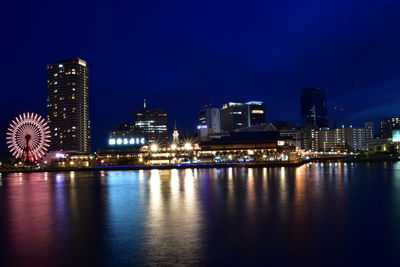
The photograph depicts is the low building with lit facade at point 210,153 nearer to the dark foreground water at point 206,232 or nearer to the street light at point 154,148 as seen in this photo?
the street light at point 154,148

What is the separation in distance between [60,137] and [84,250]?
166722 mm

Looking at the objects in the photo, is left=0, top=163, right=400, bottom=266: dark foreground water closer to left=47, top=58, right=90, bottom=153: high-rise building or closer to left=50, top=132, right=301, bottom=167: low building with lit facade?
left=50, top=132, right=301, bottom=167: low building with lit facade

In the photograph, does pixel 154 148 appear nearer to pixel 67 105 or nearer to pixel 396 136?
pixel 67 105

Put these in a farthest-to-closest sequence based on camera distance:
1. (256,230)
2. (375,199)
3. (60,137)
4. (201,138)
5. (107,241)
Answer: (60,137) < (201,138) < (375,199) < (256,230) < (107,241)

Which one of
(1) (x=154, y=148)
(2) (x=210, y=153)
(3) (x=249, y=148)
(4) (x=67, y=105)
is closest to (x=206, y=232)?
(3) (x=249, y=148)

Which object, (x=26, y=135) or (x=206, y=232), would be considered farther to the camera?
(x=26, y=135)

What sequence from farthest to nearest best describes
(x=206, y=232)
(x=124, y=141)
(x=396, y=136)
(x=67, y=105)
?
1. (x=67, y=105)
2. (x=396, y=136)
3. (x=124, y=141)
4. (x=206, y=232)

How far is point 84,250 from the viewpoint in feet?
46.2

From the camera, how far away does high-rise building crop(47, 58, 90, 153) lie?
6767 inches

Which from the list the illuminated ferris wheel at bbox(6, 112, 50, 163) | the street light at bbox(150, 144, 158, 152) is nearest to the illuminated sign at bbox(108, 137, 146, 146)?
the street light at bbox(150, 144, 158, 152)

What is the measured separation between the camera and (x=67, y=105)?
173 meters

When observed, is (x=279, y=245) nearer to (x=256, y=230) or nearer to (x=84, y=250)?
(x=256, y=230)

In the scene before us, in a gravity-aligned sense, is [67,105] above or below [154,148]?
above

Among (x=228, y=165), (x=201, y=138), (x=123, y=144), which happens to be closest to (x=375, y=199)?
(x=228, y=165)
